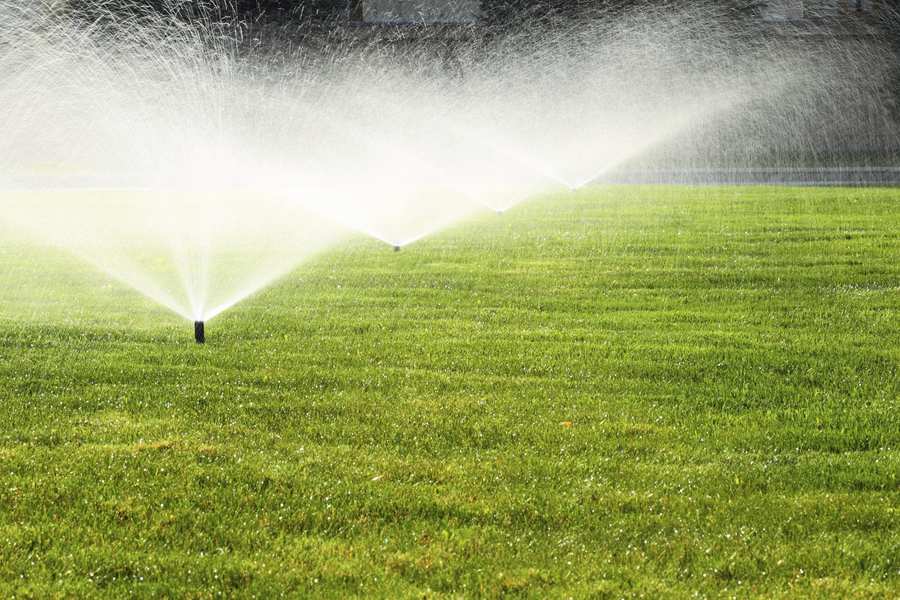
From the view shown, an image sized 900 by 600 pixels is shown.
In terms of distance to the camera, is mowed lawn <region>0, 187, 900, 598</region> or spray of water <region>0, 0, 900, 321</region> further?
spray of water <region>0, 0, 900, 321</region>

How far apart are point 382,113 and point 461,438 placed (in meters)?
21.4

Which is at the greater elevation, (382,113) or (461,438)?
(382,113)

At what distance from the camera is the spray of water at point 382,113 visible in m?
20.8

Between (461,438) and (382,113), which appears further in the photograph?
(382,113)

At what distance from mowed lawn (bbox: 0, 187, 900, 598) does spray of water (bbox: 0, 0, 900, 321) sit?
703 centimetres

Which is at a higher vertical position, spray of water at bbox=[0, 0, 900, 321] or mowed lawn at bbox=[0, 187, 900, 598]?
spray of water at bbox=[0, 0, 900, 321]

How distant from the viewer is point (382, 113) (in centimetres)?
2667

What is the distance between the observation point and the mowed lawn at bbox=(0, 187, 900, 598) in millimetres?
4422

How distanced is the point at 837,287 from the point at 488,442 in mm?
5859

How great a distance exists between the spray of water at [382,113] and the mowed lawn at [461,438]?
7.03 metres

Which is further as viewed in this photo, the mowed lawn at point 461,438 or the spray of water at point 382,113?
the spray of water at point 382,113

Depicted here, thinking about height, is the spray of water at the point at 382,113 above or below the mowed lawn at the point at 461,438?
above

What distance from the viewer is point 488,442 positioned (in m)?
5.93

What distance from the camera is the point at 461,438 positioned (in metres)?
5.97
